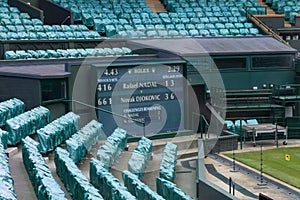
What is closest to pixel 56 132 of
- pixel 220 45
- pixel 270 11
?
pixel 220 45

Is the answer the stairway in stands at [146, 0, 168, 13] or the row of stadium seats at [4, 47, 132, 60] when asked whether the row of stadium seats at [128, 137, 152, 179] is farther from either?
the stairway in stands at [146, 0, 168, 13]

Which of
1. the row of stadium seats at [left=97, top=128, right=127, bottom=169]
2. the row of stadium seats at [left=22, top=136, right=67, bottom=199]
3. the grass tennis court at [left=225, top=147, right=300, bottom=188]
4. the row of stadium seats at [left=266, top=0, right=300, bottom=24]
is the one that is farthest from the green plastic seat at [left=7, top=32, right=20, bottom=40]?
the row of stadium seats at [left=266, top=0, right=300, bottom=24]

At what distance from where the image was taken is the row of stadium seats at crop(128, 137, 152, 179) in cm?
1891

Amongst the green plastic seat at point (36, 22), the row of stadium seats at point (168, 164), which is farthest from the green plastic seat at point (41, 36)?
the row of stadium seats at point (168, 164)

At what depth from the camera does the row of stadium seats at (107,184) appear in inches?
527

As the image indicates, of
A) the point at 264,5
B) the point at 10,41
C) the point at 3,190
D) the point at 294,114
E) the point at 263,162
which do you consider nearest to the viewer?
the point at 3,190

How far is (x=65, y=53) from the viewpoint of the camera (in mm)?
28984

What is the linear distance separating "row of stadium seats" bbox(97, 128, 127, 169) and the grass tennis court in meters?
5.19

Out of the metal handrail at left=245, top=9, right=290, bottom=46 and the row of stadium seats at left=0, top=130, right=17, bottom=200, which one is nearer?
the row of stadium seats at left=0, top=130, right=17, bottom=200

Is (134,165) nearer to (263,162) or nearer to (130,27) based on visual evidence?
(263,162)

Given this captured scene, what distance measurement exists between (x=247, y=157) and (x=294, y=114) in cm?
670

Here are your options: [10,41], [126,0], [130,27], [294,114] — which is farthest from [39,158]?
[126,0]

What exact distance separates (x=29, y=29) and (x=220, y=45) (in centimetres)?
1011

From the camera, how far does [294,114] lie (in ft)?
101
